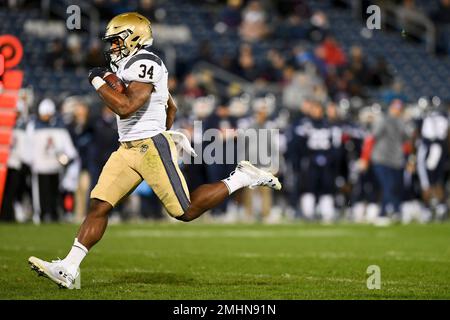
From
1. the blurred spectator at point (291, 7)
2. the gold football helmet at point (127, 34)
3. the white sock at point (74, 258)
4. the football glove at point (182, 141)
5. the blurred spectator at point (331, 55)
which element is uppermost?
the blurred spectator at point (291, 7)

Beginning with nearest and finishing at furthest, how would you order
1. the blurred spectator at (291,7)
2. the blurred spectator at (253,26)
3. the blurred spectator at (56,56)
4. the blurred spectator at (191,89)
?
1. the blurred spectator at (191,89)
2. the blurred spectator at (56,56)
3. the blurred spectator at (253,26)
4. the blurred spectator at (291,7)

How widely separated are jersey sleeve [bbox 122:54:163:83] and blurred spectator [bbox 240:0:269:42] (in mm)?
15382

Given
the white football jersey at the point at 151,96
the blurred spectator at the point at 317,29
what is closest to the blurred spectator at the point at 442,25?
the blurred spectator at the point at 317,29

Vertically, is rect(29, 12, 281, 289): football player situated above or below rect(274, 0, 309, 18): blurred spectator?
below

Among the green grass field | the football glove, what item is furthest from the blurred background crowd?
the football glove

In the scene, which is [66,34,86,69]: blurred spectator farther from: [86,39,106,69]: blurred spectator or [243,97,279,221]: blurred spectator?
[243,97,279,221]: blurred spectator

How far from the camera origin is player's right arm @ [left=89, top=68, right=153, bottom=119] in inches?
267

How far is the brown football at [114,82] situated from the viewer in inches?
271

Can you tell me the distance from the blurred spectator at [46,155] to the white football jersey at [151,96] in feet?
26.6

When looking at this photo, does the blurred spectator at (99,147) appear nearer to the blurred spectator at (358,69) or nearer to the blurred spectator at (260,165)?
the blurred spectator at (260,165)

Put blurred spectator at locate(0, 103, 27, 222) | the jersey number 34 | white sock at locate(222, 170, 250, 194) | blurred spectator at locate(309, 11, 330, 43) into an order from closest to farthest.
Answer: the jersey number 34 → white sock at locate(222, 170, 250, 194) → blurred spectator at locate(0, 103, 27, 222) → blurred spectator at locate(309, 11, 330, 43)

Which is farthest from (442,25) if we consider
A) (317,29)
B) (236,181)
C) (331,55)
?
(236,181)


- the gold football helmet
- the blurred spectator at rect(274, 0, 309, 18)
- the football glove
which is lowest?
the football glove

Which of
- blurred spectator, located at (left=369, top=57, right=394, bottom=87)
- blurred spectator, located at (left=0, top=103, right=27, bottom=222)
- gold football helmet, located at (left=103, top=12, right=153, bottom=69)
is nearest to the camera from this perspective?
gold football helmet, located at (left=103, top=12, right=153, bottom=69)
